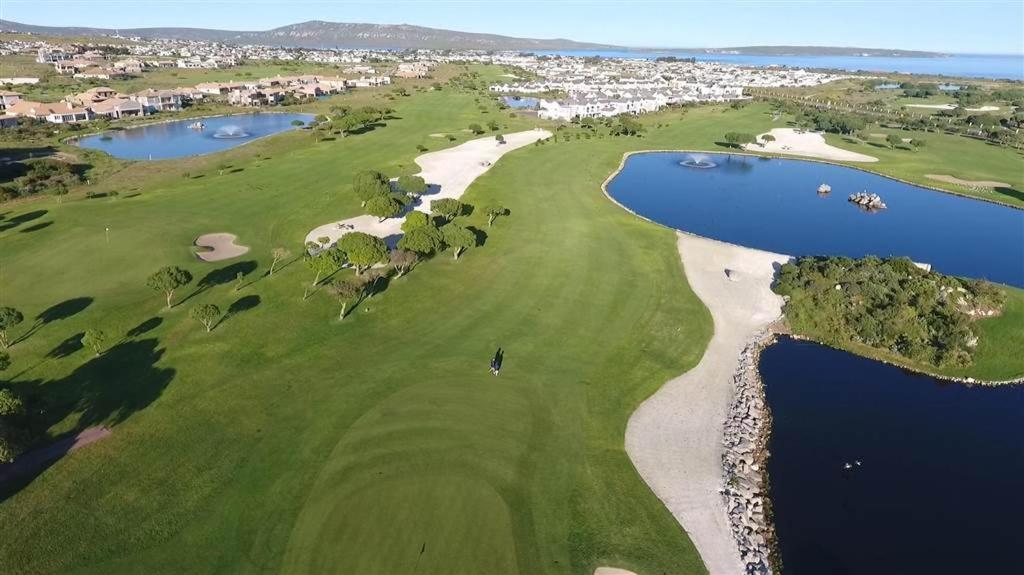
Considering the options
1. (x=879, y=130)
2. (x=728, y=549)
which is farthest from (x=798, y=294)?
(x=879, y=130)

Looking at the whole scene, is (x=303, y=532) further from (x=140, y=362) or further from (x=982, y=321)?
(x=982, y=321)

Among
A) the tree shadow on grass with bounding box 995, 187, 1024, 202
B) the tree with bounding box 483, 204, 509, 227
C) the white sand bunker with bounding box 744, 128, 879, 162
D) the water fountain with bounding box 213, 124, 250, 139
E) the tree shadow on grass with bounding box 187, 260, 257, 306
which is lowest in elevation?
the tree shadow on grass with bounding box 187, 260, 257, 306

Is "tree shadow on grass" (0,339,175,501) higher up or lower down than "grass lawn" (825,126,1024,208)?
lower down

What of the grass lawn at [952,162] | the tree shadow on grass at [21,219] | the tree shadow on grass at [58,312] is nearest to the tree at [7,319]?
the tree shadow on grass at [58,312]

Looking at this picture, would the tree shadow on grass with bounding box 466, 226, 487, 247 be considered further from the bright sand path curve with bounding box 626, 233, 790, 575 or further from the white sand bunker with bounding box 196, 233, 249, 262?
the white sand bunker with bounding box 196, 233, 249, 262

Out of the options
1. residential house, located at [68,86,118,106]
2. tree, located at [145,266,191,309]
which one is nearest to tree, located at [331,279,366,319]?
tree, located at [145,266,191,309]

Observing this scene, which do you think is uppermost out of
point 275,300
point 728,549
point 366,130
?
point 366,130
